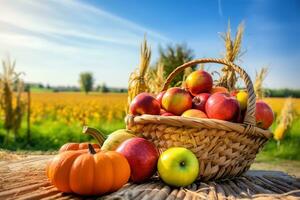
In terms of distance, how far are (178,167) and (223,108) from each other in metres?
0.49

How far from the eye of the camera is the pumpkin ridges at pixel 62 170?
7.08 feet

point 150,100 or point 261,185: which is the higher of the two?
point 150,100

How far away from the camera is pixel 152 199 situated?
6.48 feet

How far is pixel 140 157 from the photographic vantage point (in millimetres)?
2406

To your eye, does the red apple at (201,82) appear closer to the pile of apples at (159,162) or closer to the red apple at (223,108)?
the red apple at (223,108)

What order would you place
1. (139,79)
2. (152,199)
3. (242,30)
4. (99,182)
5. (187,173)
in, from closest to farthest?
1. (152,199)
2. (99,182)
3. (187,173)
4. (242,30)
5. (139,79)

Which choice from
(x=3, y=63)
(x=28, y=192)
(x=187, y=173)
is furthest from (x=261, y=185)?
(x=3, y=63)

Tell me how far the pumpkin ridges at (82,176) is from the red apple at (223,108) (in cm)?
87

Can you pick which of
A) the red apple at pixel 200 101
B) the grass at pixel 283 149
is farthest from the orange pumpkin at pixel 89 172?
the grass at pixel 283 149

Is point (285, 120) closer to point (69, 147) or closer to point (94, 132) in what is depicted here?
point (94, 132)

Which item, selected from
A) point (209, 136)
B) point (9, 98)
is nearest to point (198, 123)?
point (209, 136)

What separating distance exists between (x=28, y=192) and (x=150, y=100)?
1.01 metres

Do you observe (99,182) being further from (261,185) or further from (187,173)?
(261,185)

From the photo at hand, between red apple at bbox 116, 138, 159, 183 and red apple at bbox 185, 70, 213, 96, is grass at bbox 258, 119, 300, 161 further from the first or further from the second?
red apple at bbox 116, 138, 159, 183
